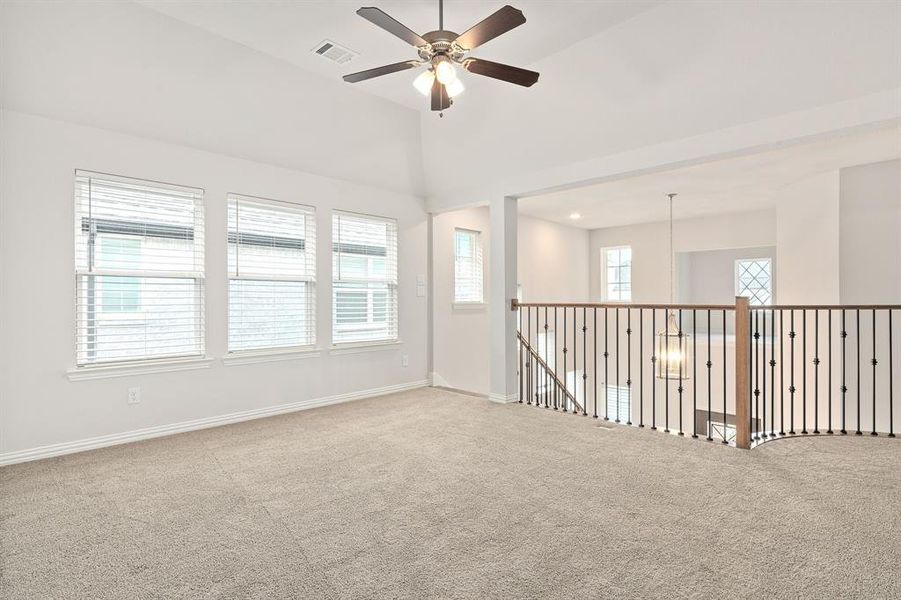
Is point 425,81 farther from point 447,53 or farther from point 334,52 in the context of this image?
point 334,52

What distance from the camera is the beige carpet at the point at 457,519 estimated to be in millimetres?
1862

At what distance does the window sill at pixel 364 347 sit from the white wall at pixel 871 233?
5.23 metres

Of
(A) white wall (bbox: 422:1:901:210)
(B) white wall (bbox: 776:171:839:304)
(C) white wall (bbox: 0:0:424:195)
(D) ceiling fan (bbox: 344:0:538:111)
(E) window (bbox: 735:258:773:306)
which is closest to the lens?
(D) ceiling fan (bbox: 344:0:538:111)

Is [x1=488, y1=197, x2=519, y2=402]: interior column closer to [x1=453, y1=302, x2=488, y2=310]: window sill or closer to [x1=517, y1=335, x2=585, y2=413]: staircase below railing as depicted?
[x1=517, y1=335, x2=585, y2=413]: staircase below railing

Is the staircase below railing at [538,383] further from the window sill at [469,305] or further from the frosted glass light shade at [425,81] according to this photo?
the frosted glass light shade at [425,81]

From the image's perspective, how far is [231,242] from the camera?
14.1 feet

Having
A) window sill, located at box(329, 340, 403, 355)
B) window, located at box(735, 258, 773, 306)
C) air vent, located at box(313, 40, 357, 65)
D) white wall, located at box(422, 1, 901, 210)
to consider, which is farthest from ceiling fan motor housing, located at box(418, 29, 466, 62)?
window, located at box(735, 258, 773, 306)

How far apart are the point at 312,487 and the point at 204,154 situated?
312 centimetres

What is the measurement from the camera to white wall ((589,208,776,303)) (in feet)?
24.5

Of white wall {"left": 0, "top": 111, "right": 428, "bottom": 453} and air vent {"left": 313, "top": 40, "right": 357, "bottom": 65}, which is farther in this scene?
air vent {"left": 313, "top": 40, "right": 357, "bottom": 65}

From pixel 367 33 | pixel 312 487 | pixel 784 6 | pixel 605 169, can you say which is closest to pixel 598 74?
pixel 605 169

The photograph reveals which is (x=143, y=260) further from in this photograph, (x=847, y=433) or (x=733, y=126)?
(x=847, y=433)

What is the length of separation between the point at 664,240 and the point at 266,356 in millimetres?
7251

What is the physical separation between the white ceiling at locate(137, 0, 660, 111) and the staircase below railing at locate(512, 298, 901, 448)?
2292 mm
